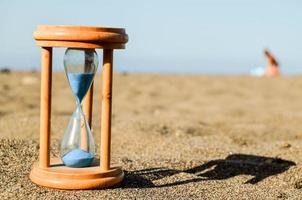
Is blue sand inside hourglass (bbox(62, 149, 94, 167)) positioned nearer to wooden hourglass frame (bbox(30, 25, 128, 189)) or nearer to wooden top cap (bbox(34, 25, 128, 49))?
wooden hourglass frame (bbox(30, 25, 128, 189))

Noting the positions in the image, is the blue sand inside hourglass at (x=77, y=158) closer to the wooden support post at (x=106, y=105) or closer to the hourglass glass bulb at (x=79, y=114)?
the hourglass glass bulb at (x=79, y=114)

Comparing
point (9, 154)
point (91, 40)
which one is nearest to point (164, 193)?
point (91, 40)

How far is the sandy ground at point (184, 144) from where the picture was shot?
134 inches

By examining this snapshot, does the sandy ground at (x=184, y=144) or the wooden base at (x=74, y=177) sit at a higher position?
the wooden base at (x=74, y=177)

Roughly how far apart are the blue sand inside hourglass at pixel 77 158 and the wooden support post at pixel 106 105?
10 centimetres

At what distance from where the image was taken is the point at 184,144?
205 inches

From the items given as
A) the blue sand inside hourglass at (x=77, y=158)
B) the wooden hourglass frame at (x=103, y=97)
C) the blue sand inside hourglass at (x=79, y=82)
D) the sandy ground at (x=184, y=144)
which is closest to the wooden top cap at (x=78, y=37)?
the wooden hourglass frame at (x=103, y=97)

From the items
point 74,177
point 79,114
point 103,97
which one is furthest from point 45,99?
point 74,177

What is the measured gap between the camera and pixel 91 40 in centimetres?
306

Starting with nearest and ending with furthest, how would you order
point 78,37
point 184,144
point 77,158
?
point 78,37 < point 77,158 < point 184,144

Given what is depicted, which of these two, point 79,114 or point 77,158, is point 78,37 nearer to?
point 79,114

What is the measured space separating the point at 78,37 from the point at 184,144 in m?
2.40

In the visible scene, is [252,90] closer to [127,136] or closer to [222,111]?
[222,111]

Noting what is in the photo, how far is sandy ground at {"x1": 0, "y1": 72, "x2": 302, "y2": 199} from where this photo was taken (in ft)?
11.2
